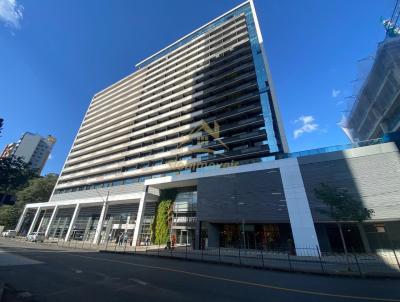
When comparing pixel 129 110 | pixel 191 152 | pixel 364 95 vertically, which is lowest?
pixel 191 152

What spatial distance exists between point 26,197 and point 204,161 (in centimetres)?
5865

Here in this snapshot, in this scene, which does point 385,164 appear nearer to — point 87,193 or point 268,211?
point 268,211

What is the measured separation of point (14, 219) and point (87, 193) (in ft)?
107

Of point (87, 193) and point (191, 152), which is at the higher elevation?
point (191, 152)

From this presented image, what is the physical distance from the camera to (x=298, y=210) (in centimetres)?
2198

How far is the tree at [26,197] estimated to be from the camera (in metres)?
→ 58.4

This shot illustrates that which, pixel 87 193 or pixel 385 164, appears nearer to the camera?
pixel 385 164

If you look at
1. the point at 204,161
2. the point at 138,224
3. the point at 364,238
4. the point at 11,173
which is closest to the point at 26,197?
the point at 138,224

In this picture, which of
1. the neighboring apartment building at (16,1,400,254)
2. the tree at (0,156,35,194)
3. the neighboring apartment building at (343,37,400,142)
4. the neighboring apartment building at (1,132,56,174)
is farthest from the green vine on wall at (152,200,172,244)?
the neighboring apartment building at (1,132,56,174)

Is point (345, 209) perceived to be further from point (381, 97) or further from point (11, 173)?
point (381, 97)

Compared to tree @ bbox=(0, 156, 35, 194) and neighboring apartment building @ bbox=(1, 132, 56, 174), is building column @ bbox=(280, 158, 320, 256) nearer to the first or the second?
tree @ bbox=(0, 156, 35, 194)

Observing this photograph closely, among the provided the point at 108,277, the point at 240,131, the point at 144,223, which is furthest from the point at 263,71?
the point at 108,277

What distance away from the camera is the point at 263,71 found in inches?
1642

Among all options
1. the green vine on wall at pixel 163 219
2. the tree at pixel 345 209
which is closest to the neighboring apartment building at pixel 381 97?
the tree at pixel 345 209
